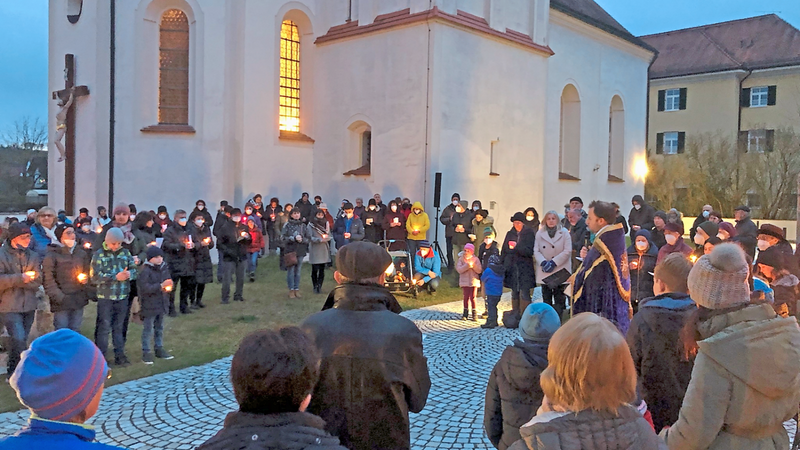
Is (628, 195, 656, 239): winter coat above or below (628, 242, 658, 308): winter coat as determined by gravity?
above

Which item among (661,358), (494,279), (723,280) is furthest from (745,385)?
(494,279)

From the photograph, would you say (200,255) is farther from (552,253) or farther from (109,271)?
(552,253)

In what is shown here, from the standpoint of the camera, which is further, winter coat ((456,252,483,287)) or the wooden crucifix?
the wooden crucifix

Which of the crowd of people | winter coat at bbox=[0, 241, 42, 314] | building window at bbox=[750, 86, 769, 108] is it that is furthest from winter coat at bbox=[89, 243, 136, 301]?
building window at bbox=[750, 86, 769, 108]

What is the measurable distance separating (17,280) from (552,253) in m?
7.20

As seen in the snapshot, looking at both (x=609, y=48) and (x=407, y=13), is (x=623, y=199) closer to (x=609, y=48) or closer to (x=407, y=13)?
(x=609, y=48)

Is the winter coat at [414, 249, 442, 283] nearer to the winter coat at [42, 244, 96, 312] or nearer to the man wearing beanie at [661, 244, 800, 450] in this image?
the winter coat at [42, 244, 96, 312]

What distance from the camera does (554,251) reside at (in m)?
9.83

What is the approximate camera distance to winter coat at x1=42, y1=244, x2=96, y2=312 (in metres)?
7.68

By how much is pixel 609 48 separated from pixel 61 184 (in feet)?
69.9

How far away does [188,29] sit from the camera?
1920 centimetres

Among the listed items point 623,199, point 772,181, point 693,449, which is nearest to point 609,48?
point 623,199

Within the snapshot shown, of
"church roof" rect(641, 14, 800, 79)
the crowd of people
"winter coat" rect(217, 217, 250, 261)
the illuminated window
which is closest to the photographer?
the crowd of people

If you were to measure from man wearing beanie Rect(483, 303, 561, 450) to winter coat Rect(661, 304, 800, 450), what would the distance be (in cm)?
77
